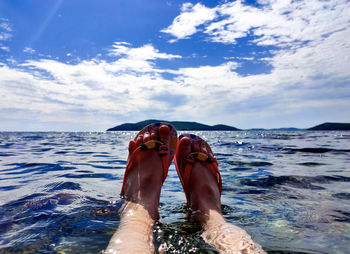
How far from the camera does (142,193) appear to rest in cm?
242

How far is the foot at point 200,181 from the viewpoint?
219 centimetres

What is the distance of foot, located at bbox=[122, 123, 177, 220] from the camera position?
2332 mm

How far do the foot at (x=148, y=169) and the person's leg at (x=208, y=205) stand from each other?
0.26 metres

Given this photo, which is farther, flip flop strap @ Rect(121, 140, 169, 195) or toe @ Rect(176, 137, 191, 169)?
toe @ Rect(176, 137, 191, 169)

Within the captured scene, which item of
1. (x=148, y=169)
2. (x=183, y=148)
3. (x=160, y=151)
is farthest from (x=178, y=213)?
(x=183, y=148)

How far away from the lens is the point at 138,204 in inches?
85.9

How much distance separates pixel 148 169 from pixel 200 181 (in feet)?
2.17

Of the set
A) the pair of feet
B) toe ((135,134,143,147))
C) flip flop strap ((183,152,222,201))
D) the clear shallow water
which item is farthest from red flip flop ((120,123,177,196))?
the clear shallow water

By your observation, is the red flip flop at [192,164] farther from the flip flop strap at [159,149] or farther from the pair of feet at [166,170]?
the flip flop strap at [159,149]

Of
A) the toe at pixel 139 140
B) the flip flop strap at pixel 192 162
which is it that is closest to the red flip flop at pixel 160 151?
the toe at pixel 139 140

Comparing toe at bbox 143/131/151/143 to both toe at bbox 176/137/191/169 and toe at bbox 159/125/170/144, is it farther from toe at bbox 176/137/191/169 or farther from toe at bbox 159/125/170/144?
toe at bbox 176/137/191/169

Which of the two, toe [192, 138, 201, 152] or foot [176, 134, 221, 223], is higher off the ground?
toe [192, 138, 201, 152]

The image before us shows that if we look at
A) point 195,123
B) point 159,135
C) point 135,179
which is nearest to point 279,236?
point 135,179

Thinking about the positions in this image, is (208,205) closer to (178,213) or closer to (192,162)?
(178,213)
